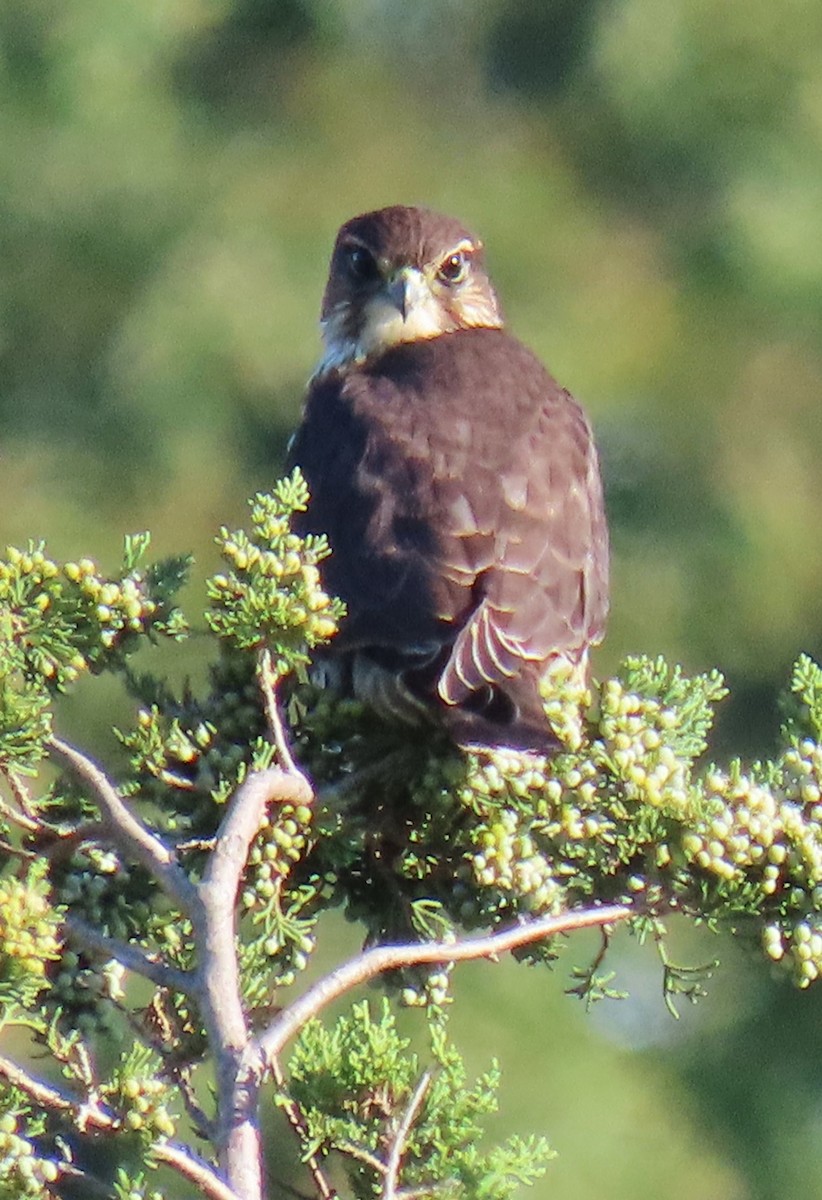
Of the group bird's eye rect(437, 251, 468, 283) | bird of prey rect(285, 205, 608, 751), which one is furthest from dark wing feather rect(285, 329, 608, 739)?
bird's eye rect(437, 251, 468, 283)

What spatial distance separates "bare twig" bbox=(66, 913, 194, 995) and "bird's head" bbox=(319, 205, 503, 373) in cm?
248

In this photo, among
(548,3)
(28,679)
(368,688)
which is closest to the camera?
(28,679)

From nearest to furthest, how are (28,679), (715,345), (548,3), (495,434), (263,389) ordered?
(28,679), (495,434), (263,389), (715,345), (548,3)

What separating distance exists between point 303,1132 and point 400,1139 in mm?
172

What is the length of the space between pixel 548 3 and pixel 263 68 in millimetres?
1680

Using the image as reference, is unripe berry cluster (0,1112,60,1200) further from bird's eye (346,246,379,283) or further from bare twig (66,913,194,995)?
bird's eye (346,246,379,283)

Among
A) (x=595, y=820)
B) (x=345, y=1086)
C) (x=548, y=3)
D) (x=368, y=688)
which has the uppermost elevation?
(x=548, y=3)

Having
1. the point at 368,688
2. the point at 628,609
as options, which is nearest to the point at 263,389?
the point at 628,609

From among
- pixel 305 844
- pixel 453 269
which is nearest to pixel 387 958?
pixel 305 844

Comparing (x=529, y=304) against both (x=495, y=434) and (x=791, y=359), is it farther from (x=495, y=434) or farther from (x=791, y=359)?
(x=495, y=434)

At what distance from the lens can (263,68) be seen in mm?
13172

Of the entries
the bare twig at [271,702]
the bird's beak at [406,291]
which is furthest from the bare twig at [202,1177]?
the bird's beak at [406,291]

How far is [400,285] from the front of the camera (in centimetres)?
518

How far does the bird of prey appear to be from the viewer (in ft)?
11.7
